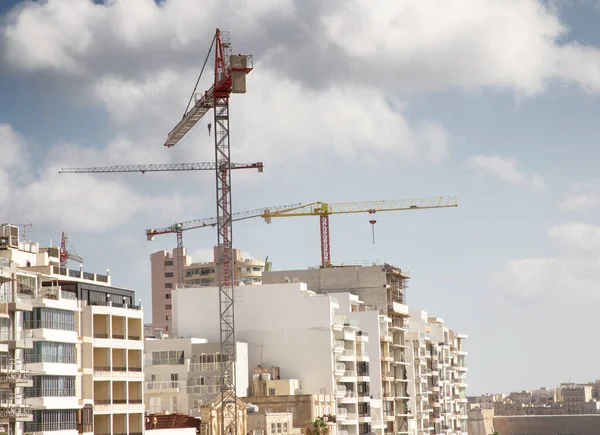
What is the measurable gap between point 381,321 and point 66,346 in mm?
74841

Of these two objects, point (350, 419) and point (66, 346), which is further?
point (350, 419)

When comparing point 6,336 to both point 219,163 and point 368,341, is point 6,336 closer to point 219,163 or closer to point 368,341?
point 219,163

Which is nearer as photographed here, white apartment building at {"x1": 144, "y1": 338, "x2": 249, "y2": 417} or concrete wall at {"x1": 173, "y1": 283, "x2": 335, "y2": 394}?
white apartment building at {"x1": 144, "y1": 338, "x2": 249, "y2": 417}

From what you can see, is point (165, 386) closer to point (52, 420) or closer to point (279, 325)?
point (279, 325)

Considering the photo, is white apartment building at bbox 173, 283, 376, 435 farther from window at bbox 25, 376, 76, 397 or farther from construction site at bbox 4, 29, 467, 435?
window at bbox 25, 376, 76, 397

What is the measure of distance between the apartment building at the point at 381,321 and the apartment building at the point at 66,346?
55.5 meters

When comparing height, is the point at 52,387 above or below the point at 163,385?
below

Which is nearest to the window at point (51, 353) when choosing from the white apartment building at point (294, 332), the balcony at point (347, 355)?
the white apartment building at point (294, 332)

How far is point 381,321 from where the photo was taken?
167 m

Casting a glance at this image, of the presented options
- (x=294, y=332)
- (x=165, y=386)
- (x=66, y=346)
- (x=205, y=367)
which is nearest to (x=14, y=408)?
(x=66, y=346)

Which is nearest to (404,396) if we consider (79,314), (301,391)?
(301,391)

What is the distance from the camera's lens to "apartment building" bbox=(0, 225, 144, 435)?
301 feet

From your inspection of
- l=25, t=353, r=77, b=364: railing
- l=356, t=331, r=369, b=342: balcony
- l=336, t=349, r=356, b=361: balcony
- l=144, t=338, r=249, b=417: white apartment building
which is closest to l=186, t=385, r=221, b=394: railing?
l=144, t=338, r=249, b=417: white apartment building

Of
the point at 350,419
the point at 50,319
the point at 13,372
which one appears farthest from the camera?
the point at 350,419
